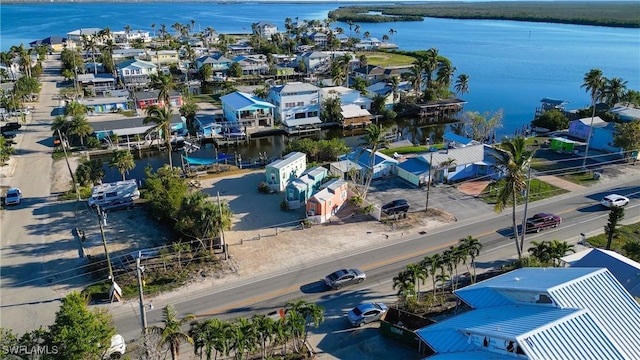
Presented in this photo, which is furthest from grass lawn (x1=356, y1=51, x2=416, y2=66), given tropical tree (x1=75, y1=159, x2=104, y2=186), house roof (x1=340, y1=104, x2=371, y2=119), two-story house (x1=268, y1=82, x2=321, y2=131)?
tropical tree (x1=75, y1=159, x2=104, y2=186)

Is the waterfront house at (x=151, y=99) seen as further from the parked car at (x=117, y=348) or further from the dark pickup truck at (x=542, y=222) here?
the dark pickup truck at (x=542, y=222)

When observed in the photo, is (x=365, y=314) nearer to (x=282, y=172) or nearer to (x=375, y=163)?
(x=282, y=172)

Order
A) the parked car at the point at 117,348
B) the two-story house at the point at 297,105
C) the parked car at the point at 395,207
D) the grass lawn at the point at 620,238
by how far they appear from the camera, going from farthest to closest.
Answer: the two-story house at the point at 297,105, the parked car at the point at 395,207, the grass lawn at the point at 620,238, the parked car at the point at 117,348

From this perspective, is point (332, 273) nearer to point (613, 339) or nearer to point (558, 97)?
point (613, 339)

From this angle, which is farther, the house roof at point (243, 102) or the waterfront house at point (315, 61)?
the waterfront house at point (315, 61)

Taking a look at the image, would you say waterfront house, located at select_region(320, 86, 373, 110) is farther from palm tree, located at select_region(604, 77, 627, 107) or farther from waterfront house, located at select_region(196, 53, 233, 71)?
waterfront house, located at select_region(196, 53, 233, 71)

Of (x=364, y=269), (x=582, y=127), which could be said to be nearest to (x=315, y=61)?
(x=582, y=127)

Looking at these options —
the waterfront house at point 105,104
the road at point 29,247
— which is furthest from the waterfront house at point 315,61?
the road at point 29,247
